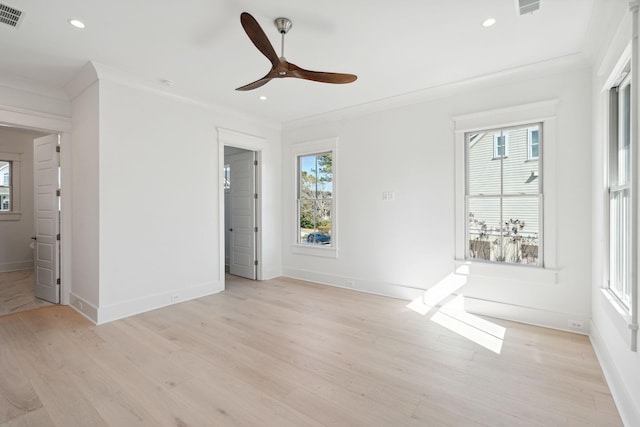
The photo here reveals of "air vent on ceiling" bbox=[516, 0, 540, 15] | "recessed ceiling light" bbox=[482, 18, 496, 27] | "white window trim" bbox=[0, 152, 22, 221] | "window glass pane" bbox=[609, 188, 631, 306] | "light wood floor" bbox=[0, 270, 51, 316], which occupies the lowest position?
"light wood floor" bbox=[0, 270, 51, 316]

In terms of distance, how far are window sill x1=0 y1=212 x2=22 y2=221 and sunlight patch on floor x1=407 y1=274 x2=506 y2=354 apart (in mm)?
7769

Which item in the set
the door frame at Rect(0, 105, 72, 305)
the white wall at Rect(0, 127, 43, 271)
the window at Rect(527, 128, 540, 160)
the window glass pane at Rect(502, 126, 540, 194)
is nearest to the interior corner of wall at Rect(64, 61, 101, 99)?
the door frame at Rect(0, 105, 72, 305)

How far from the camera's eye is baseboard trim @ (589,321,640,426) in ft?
5.94

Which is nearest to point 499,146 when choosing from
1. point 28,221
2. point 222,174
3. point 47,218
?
point 222,174

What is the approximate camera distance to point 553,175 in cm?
333

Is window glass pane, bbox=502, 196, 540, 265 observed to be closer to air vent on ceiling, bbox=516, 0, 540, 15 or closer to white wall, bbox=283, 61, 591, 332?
white wall, bbox=283, 61, 591, 332

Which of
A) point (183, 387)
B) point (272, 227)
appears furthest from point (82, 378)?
point (272, 227)

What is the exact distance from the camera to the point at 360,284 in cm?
486

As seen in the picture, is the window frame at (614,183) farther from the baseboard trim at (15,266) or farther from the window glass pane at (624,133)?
the baseboard trim at (15,266)

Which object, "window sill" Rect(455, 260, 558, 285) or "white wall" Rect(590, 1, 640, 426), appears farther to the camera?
"window sill" Rect(455, 260, 558, 285)

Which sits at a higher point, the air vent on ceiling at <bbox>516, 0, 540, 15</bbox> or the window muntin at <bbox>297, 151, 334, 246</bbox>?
the air vent on ceiling at <bbox>516, 0, 540, 15</bbox>

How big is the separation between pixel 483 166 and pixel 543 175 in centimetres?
62

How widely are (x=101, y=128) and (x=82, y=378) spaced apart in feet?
8.36

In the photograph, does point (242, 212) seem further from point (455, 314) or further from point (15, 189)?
point (15, 189)
